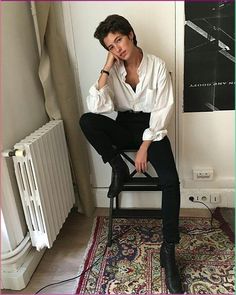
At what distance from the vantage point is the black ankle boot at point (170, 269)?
124cm

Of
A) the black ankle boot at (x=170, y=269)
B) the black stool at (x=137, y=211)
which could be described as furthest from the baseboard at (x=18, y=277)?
the black ankle boot at (x=170, y=269)

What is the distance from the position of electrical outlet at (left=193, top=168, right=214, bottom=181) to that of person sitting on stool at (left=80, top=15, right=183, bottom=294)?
438 millimetres

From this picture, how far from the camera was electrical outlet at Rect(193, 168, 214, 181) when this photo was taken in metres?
1.76

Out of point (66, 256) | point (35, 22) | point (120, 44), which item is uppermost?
point (35, 22)

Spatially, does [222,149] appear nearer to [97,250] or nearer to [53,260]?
[97,250]

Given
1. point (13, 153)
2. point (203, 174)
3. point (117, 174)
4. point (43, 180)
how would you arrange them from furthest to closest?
point (203, 174)
point (117, 174)
point (43, 180)
point (13, 153)

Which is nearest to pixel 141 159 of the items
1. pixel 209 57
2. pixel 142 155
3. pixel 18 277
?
pixel 142 155

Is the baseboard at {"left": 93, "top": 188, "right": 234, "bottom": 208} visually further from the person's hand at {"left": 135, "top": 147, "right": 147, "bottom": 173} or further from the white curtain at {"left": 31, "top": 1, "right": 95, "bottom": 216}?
the person's hand at {"left": 135, "top": 147, "right": 147, "bottom": 173}

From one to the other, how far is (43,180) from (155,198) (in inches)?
31.8

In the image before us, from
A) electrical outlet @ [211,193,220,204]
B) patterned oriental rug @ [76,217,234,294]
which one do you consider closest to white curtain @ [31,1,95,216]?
patterned oriental rug @ [76,217,234,294]

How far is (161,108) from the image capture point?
1.40 meters

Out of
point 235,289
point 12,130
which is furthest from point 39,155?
point 235,289

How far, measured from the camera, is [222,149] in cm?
173

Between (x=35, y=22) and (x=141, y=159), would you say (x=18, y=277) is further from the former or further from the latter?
(x=35, y=22)
